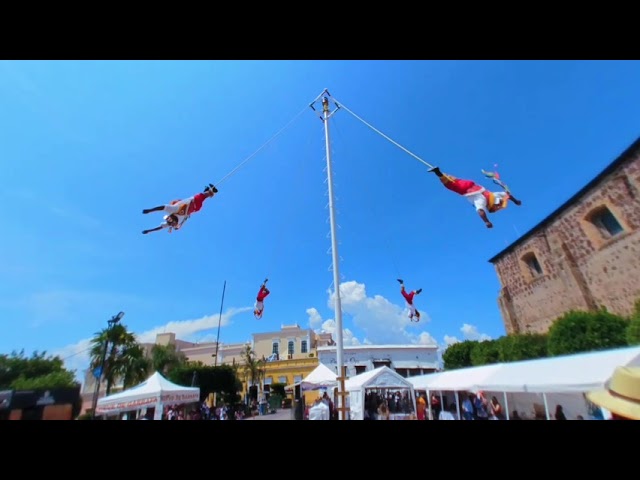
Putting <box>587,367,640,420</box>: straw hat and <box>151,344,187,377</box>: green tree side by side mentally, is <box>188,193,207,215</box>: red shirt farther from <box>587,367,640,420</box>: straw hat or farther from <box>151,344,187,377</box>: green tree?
<box>151,344,187,377</box>: green tree

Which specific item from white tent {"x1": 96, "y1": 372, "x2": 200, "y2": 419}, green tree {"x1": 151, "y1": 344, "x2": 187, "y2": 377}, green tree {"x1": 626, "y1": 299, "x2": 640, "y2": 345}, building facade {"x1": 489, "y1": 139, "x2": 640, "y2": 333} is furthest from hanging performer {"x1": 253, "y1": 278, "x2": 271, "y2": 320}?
green tree {"x1": 151, "y1": 344, "x2": 187, "y2": 377}

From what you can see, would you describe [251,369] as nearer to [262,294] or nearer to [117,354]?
[117,354]

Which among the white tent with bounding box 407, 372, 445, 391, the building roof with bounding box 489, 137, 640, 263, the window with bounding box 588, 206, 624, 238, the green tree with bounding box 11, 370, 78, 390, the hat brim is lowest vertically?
the hat brim

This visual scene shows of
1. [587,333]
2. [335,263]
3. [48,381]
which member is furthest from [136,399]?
[48,381]

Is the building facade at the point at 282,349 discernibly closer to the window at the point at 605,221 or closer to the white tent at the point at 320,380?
the white tent at the point at 320,380

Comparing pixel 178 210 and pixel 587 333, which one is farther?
pixel 587 333

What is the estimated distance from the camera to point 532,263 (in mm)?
14195

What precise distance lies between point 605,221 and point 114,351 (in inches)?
876

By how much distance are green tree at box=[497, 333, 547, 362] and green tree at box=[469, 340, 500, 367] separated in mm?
784

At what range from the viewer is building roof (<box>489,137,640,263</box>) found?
894cm

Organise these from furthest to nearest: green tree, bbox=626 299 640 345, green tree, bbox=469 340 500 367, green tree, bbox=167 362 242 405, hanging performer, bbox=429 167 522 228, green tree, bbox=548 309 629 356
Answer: green tree, bbox=167 362 242 405
green tree, bbox=469 340 500 367
green tree, bbox=548 309 629 356
green tree, bbox=626 299 640 345
hanging performer, bbox=429 167 522 228
